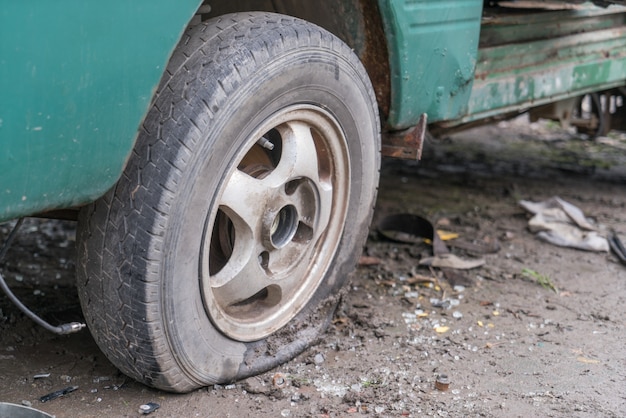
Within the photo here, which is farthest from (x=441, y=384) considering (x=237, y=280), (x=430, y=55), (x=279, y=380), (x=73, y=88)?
(x=73, y=88)

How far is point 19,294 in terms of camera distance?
3.12 meters

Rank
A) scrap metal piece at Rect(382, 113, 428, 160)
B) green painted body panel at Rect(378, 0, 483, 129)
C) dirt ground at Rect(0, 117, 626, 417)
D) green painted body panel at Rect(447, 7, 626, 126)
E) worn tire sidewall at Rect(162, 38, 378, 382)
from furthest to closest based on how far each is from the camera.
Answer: green painted body panel at Rect(447, 7, 626, 126), scrap metal piece at Rect(382, 113, 428, 160), green painted body panel at Rect(378, 0, 483, 129), dirt ground at Rect(0, 117, 626, 417), worn tire sidewall at Rect(162, 38, 378, 382)

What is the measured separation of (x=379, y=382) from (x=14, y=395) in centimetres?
115

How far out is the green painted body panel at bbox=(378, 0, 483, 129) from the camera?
2.71 metres

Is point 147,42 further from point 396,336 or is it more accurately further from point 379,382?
point 396,336

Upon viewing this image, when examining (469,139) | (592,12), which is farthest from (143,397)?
(469,139)

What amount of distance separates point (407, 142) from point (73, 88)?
1.61 meters

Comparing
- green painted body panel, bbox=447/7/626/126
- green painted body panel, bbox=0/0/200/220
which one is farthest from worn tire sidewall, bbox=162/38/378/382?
green painted body panel, bbox=447/7/626/126

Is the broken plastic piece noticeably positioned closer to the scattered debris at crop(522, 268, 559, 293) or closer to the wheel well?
the wheel well

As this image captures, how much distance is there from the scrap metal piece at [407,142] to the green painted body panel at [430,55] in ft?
0.14

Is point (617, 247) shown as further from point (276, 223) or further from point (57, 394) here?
point (57, 394)

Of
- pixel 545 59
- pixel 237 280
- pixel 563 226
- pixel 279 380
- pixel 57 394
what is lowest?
pixel 57 394

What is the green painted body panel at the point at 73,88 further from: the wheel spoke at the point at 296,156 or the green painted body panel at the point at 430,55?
the green painted body panel at the point at 430,55

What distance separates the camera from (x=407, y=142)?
121 inches
